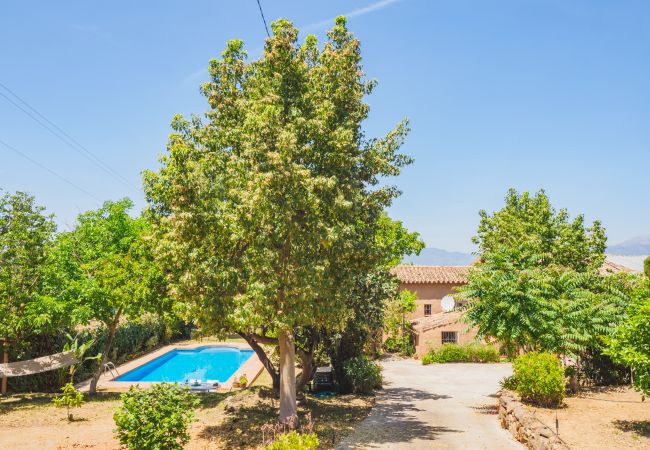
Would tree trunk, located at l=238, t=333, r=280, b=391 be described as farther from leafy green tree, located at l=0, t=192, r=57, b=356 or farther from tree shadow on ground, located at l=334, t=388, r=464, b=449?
leafy green tree, located at l=0, t=192, r=57, b=356

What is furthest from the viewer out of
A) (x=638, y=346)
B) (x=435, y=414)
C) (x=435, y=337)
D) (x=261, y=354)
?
(x=435, y=337)

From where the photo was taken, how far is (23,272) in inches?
790

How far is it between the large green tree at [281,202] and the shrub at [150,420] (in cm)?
274

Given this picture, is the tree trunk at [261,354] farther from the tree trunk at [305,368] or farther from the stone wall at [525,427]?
the stone wall at [525,427]

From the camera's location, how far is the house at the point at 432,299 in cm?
3531

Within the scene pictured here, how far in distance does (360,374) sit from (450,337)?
15.6 meters

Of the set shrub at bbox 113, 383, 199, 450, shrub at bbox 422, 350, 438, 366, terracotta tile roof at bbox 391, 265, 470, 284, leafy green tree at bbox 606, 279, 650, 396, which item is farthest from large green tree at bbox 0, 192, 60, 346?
terracotta tile roof at bbox 391, 265, 470, 284

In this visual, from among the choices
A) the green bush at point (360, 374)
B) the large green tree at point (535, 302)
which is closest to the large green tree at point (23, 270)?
the green bush at point (360, 374)

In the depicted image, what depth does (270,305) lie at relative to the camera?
44.2 ft

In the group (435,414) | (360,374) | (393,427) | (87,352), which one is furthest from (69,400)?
(435,414)

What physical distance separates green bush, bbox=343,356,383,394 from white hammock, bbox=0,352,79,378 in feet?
40.7

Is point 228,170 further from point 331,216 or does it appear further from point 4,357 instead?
point 4,357

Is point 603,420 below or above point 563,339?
→ below

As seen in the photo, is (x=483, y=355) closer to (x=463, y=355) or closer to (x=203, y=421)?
(x=463, y=355)
